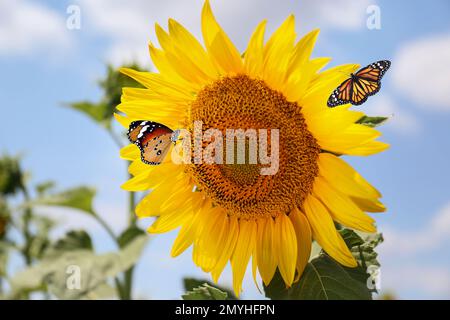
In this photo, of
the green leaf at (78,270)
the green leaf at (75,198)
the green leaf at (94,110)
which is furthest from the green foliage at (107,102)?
the green leaf at (78,270)

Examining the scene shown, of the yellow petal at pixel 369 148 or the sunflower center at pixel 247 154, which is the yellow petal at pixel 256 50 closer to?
the sunflower center at pixel 247 154

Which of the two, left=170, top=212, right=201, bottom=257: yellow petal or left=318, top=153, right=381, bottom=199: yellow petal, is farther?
left=170, top=212, right=201, bottom=257: yellow petal

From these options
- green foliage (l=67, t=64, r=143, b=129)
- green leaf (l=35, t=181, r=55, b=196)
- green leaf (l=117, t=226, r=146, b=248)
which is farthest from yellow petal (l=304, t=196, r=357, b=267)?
green leaf (l=35, t=181, r=55, b=196)

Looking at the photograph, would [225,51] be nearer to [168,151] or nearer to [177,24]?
[177,24]

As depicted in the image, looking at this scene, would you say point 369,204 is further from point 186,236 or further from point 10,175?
point 10,175

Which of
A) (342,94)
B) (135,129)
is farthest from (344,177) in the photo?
(135,129)

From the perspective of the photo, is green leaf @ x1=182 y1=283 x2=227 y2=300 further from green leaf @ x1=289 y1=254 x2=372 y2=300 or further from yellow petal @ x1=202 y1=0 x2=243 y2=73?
yellow petal @ x1=202 y1=0 x2=243 y2=73
